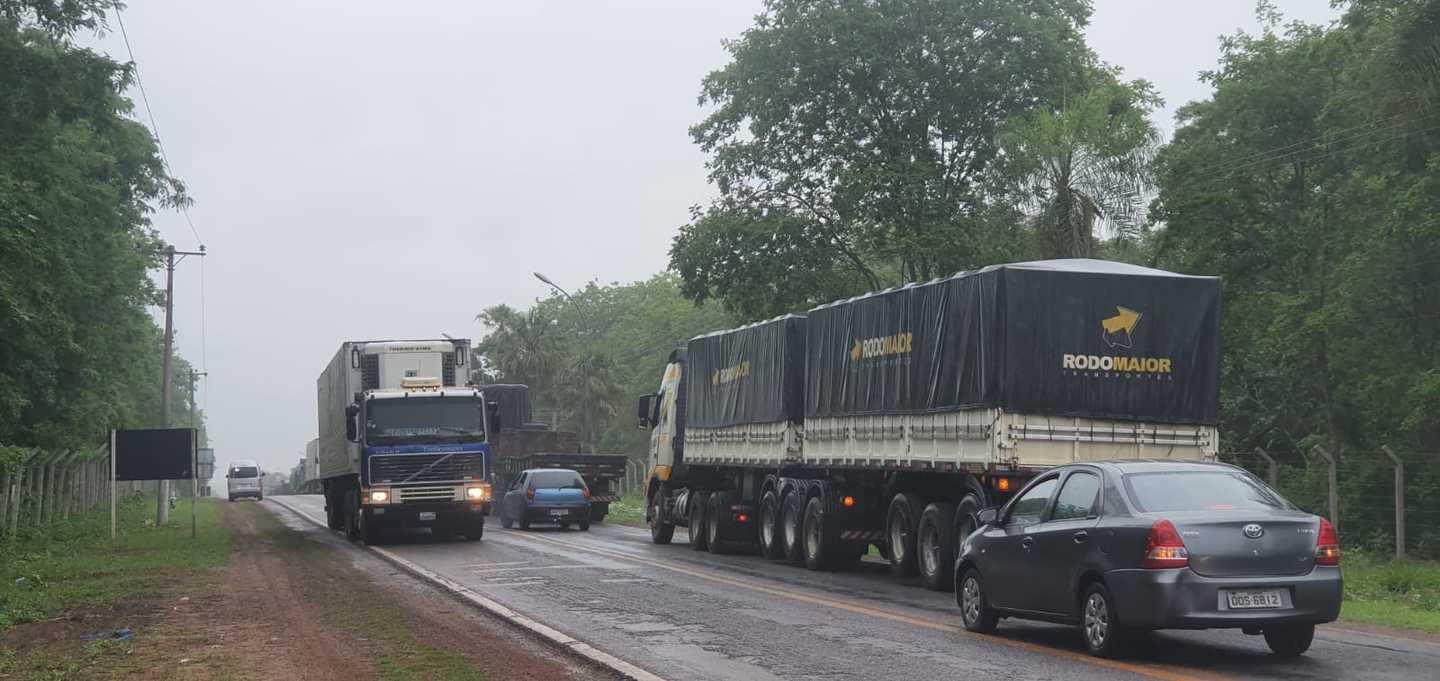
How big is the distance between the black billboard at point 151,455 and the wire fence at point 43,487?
6.26 feet

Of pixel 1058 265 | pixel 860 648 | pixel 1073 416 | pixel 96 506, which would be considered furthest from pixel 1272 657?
pixel 96 506

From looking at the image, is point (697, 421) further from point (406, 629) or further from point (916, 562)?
point (406, 629)

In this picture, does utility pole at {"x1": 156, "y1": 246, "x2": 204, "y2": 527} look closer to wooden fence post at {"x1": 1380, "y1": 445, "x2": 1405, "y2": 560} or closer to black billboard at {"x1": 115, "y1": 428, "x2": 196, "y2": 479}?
black billboard at {"x1": 115, "y1": 428, "x2": 196, "y2": 479}

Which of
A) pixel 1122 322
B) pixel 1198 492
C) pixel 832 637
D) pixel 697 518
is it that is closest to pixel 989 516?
pixel 832 637

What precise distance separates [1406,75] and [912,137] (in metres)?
15.7

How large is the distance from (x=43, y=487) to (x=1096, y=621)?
34470 millimetres

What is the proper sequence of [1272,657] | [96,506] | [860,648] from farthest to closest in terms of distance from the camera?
[96,506] → [860,648] → [1272,657]

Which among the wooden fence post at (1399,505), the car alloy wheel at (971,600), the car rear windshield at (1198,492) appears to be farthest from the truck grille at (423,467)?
the car rear windshield at (1198,492)

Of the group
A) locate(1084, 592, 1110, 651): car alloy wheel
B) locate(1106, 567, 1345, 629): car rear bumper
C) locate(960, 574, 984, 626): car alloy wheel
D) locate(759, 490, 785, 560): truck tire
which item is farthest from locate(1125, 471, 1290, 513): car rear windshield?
locate(759, 490, 785, 560): truck tire

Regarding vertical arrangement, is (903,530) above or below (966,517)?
below

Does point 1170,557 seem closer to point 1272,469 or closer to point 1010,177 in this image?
point 1272,469

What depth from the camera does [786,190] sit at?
43094mm

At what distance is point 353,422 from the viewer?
1177 inches

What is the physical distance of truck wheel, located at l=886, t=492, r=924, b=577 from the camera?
19.9 m
